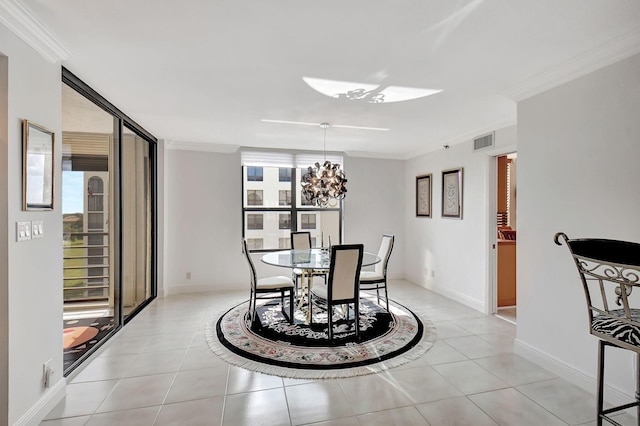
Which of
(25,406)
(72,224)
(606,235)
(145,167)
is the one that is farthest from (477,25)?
(145,167)

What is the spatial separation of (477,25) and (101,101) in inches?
126

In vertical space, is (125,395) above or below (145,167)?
below

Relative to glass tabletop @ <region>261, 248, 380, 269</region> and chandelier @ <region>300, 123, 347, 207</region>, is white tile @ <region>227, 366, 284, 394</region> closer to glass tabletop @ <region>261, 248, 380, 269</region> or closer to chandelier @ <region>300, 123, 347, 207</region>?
glass tabletop @ <region>261, 248, 380, 269</region>

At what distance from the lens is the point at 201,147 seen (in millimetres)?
5129

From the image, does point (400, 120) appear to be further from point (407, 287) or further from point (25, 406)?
point (25, 406)

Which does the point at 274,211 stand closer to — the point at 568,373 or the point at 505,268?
the point at 505,268

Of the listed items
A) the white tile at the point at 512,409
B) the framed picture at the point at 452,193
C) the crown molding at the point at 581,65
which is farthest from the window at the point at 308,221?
the white tile at the point at 512,409

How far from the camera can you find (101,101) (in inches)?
119

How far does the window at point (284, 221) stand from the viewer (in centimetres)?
566

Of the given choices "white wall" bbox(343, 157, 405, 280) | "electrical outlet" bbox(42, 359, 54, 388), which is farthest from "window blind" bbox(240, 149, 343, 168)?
"electrical outlet" bbox(42, 359, 54, 388)

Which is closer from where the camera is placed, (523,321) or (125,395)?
(125,395)

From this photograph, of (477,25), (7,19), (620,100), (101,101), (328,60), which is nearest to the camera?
(7,19)

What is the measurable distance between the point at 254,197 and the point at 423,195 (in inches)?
115

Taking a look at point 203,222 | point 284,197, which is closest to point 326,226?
point 284,197
